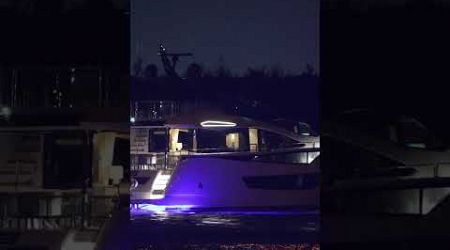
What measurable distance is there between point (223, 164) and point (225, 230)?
1.50ft

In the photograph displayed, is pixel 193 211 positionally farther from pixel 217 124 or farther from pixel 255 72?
pixel 255 72

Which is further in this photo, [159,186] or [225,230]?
[225,230]

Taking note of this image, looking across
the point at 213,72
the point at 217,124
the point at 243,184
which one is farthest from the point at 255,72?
the point at 243,184

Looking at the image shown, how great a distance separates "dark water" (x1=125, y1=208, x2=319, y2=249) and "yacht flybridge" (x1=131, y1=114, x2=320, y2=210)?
0.07m

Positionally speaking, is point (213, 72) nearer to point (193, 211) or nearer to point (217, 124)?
point (217, 124)

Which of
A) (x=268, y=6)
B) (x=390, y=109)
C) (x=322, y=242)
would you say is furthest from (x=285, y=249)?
(x=268, y=6)

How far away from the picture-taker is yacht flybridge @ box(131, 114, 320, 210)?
6.47 metres

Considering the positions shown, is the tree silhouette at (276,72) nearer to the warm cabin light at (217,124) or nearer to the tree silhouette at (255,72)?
the tree silhouette at (255,72)

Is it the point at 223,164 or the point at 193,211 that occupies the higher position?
the point at 223,164

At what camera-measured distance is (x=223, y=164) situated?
6.60 m

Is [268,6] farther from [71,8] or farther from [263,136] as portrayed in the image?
[71,8]

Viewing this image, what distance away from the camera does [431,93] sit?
269 inches

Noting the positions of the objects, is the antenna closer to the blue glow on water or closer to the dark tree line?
the dark tree line

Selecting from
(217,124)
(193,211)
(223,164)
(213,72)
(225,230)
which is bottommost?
(225,230)
